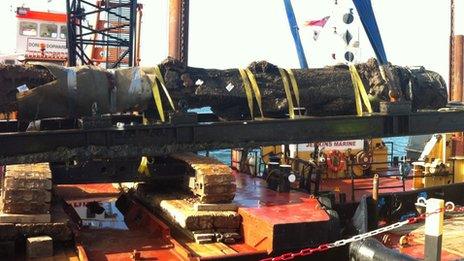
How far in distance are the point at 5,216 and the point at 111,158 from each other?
1622 millimetres

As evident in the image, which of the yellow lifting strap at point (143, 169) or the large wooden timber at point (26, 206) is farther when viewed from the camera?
the yellow lifting strap at point (143, 169)

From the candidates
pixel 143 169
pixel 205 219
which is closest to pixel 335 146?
pixel 143 169

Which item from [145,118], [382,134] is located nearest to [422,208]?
[382,134]

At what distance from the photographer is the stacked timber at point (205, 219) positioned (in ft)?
24.6

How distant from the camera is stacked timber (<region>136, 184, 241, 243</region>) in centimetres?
750

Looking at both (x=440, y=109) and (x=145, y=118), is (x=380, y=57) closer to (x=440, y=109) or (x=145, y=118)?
(x=440, y=109)

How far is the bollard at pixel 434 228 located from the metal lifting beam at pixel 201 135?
118 inches

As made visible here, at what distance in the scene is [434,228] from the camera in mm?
5988

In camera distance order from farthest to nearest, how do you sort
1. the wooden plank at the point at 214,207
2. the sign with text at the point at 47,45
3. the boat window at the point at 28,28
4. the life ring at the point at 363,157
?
1. the boat window at the point at 28,28
2. the sign with text at the point at 47,45
3. the life ring at the point at 363,157
4. the wooden plank at the point at 214,207

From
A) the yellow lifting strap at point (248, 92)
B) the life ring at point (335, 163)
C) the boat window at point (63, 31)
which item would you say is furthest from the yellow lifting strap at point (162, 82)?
the boat window at point (63, 31)

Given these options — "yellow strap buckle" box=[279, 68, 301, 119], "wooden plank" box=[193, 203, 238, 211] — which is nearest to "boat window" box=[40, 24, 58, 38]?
"yellow strap buckle" box=[279, 68, 301, 119]

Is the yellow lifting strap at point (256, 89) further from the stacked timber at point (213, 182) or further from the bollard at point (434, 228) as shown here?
the bollard at point (434, 228)

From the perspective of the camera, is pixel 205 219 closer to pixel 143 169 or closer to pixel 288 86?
pixel 143 169

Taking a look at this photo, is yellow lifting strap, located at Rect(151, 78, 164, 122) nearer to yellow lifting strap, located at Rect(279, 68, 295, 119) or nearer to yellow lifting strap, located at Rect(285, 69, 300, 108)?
yellow lifting strap, located at Rect(279, 68, 295, 119)
